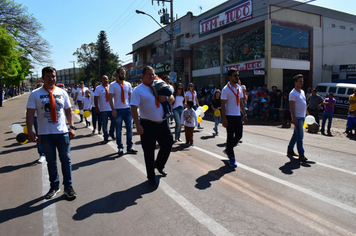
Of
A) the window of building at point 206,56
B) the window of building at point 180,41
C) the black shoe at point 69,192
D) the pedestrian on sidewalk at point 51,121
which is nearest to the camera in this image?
the pedestrian on sidewalk at point 51,121

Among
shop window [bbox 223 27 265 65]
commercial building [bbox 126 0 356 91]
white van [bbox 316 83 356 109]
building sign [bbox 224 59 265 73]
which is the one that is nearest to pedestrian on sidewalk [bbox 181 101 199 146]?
white van [bbox 316 83 356 109]

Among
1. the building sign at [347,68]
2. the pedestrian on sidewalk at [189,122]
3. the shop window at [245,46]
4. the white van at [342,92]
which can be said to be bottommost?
the pedestrian on sidewalk at [189,122]

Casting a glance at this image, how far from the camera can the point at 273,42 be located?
21594mm

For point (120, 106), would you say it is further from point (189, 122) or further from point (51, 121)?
point (51, 121)

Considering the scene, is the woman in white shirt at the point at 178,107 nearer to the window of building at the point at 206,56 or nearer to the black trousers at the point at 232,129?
the black trousers at the point at 232,129

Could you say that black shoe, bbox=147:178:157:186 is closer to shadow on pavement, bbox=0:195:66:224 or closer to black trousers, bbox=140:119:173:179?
black trousers, bbox=140:119:173:179

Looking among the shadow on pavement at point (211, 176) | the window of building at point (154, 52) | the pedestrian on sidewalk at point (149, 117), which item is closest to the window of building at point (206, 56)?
the window of building at point (154, 52)

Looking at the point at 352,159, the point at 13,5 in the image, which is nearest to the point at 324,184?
the point at 352,159

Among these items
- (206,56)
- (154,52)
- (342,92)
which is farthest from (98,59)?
(342,92)

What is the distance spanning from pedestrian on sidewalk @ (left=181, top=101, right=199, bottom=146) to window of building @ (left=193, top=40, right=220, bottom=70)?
65.1ft

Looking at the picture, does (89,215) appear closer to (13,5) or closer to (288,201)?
(288,201)

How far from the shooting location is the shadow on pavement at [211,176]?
466 centimetres

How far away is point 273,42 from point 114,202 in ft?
Answer: 67.8

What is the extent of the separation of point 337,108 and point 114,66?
2334 inches
